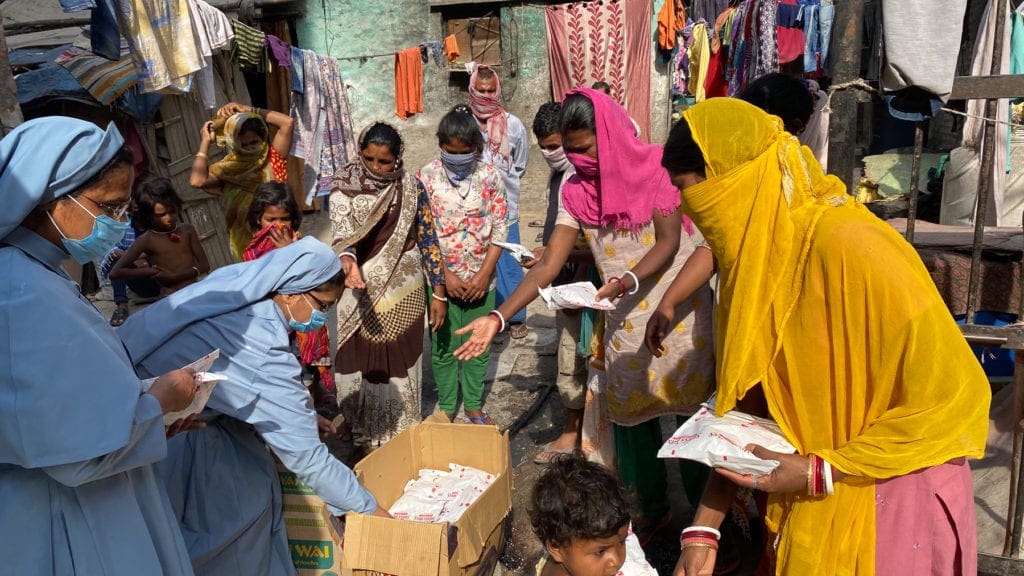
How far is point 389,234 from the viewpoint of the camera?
3879mm

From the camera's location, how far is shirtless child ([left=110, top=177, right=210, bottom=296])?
4641 millimetres

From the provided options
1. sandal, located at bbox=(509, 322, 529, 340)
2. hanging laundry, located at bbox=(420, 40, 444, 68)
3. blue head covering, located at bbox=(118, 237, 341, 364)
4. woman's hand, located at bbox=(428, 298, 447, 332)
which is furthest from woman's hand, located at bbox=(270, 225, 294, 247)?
hanging laundry, located at bbox=(420, 40, 444, 68)

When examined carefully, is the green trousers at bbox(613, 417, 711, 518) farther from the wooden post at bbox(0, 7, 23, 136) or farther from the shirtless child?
the shirtless child

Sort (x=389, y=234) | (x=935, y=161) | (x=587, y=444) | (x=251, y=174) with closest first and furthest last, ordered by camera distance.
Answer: (x=587, y=444), (x=389, y=234), (x=251, y=174), (x=935, y=161)

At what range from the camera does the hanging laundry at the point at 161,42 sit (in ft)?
17.7

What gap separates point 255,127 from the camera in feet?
14.2

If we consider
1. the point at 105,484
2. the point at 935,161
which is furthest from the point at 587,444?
the point at 935,161

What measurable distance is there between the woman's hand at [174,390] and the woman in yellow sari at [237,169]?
256 cm

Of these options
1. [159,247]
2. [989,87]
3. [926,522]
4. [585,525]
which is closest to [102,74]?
[159,247]

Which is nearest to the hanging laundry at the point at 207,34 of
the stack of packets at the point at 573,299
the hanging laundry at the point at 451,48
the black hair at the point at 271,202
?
the black hair at the point at 271,202

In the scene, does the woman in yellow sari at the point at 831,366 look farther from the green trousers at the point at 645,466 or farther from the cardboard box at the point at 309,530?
the cardboard box at the point at 309,530

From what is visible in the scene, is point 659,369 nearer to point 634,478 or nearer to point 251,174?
point 634,478

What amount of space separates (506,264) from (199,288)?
378 cm

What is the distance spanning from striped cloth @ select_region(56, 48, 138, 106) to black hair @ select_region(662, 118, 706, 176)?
6027mm
